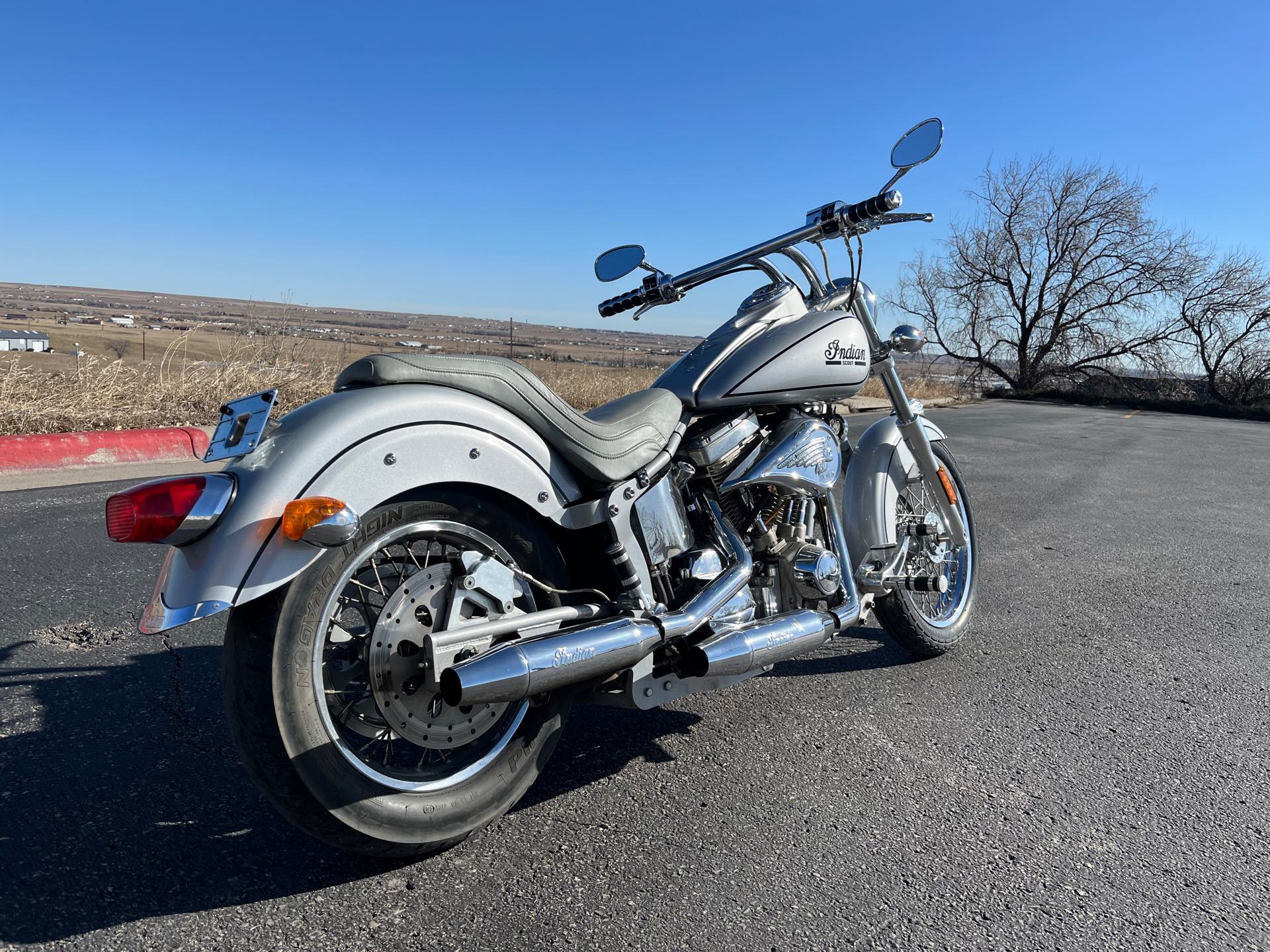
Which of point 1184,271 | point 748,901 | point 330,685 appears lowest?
point 748,901

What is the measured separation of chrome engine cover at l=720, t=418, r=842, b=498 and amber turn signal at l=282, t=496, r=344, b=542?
1352 millimetres

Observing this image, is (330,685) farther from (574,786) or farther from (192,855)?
(574,786)

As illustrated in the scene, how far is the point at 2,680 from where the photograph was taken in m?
3.19

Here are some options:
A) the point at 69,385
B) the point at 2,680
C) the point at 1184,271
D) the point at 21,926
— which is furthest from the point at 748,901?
the point at 1184,271

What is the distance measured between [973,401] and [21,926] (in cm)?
2515

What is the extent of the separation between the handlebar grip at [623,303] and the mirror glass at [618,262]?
0.09 metres

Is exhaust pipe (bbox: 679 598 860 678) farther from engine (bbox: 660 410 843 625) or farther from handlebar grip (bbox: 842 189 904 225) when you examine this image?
handlebar grip (bbox: 842 189 904 225)

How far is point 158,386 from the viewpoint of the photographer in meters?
9.86

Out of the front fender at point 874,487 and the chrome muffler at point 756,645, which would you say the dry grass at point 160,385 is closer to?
the front fender at point 874,487

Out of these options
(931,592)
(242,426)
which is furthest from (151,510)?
(931,592)

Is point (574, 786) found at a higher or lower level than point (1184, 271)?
lower

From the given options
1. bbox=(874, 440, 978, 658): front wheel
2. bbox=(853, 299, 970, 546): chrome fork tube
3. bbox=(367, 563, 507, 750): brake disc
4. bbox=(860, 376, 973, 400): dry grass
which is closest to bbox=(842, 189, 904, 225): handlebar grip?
bbox=(853, 299, 970, 546): chrome fork tube

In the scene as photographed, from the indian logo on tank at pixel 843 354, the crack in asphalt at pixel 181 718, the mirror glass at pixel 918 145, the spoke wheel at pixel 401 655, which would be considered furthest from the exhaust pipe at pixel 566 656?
the mirror glass at pixel 918 145

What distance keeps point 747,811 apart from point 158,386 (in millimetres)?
9341
